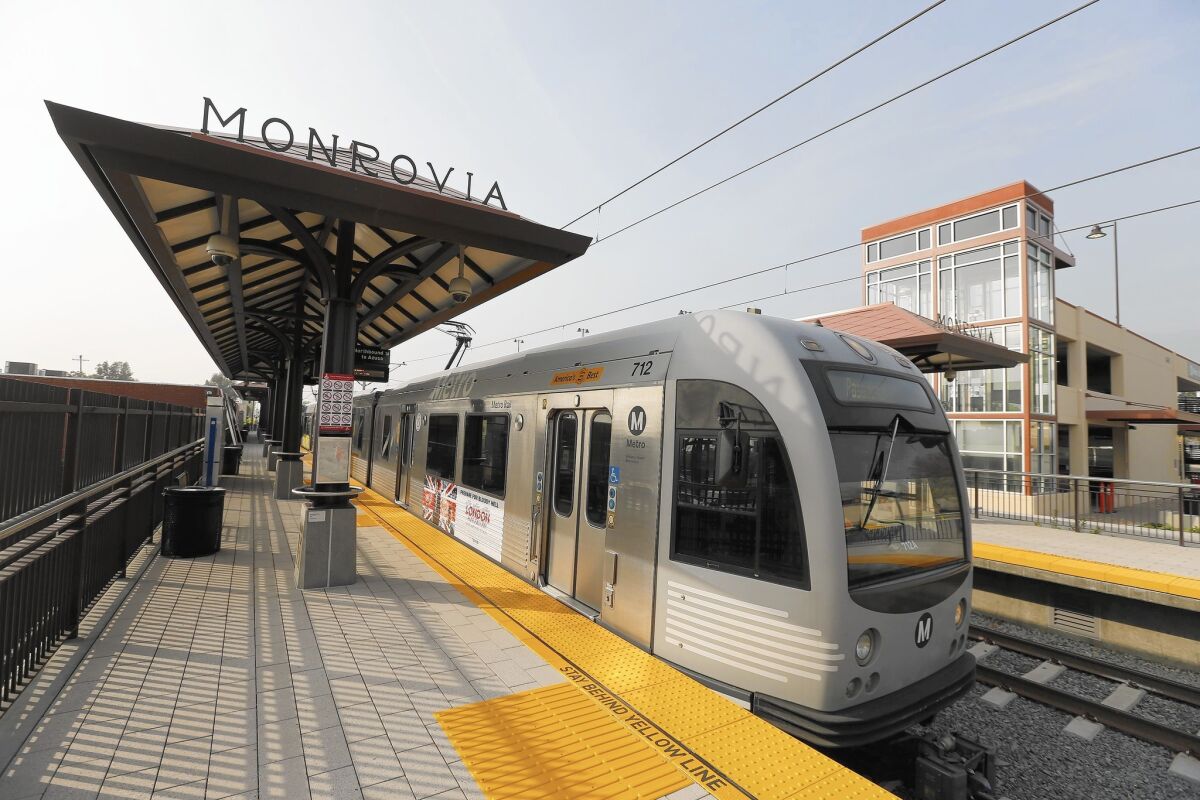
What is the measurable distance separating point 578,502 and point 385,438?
941cm

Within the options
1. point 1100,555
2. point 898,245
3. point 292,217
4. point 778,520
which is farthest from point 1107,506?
point 898,245

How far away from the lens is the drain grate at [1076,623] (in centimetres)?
742

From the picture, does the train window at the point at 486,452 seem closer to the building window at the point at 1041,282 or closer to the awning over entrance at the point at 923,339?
the awning over entrance at the point at 923,339

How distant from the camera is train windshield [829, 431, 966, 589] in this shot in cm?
377

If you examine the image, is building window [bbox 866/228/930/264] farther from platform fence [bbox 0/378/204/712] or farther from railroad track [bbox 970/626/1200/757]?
platform fence [bbox 0/378/204/712]

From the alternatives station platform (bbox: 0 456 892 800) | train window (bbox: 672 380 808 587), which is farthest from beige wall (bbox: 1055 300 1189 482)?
station platform (bbox: 0 456 892 800)

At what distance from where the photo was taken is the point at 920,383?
489 cm

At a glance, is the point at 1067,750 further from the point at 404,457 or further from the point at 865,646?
the point at 404,457

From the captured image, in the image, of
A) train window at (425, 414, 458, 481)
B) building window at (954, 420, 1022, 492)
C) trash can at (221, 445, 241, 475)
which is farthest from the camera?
building window at (954, 420, 1022, 492)

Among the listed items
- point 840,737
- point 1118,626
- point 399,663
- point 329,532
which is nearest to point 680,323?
point 840,737

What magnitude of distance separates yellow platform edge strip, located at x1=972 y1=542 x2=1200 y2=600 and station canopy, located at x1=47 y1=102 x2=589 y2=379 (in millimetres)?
7416

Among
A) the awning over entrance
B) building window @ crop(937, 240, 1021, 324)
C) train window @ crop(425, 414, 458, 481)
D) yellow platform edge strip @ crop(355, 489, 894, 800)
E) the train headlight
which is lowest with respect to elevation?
yellow platform edge strip @ crop(355, 489, 894, 800)

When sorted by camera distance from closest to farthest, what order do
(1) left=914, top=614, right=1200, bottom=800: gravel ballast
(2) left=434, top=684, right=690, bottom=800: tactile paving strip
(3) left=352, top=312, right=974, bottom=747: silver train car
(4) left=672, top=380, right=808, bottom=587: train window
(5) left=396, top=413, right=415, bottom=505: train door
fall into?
(2) left=434, top=684, right=690, bottom=800: tactile paving strip
(3) left=352, top=312, right=974, bottom=747: silver train car
(4) left=672, top=380, right=808, bottom=587: train window
(1) left=914, top=614, right=1200, bottom=800: gravel ballast
(5) left=396, top=413, right=415, bottom=505: train door

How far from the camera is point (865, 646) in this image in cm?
368
